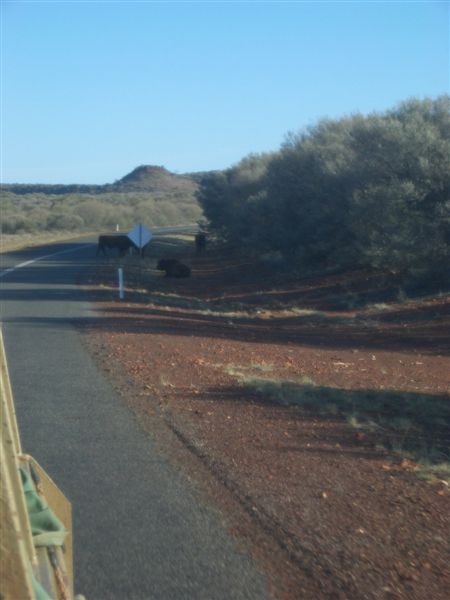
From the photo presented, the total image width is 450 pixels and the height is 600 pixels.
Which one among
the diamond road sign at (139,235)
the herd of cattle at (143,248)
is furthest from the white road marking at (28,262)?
the diamond road sign at (139,235)

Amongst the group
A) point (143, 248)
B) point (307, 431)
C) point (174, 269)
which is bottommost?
point (174, 269)

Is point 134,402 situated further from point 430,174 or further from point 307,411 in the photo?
point 430,174

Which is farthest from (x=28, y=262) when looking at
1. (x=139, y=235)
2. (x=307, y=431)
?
(x=307, y=431)

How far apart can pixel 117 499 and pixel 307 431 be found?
3.67m

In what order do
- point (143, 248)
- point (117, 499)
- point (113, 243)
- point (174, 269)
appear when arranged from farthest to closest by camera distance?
point (143, 248) < point (113, 243) < point (174, 269) < point (117, 499)

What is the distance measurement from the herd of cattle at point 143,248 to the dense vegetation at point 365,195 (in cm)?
523

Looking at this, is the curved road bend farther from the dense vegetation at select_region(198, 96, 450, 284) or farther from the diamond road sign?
the dense vegetation at select_region(198, 96, 450, 284)

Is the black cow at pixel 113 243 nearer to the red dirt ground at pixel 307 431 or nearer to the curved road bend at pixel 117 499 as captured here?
the red dirt ground at pixel 307 431

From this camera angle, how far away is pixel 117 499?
275 inches

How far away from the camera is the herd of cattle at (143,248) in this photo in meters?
42.6

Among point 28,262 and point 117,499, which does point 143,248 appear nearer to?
point 28,262

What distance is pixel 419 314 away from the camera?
26.5 meters

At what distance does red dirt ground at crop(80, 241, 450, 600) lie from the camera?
584 cm

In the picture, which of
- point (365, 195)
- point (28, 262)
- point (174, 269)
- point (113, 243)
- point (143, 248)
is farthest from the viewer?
point (143, 248)
